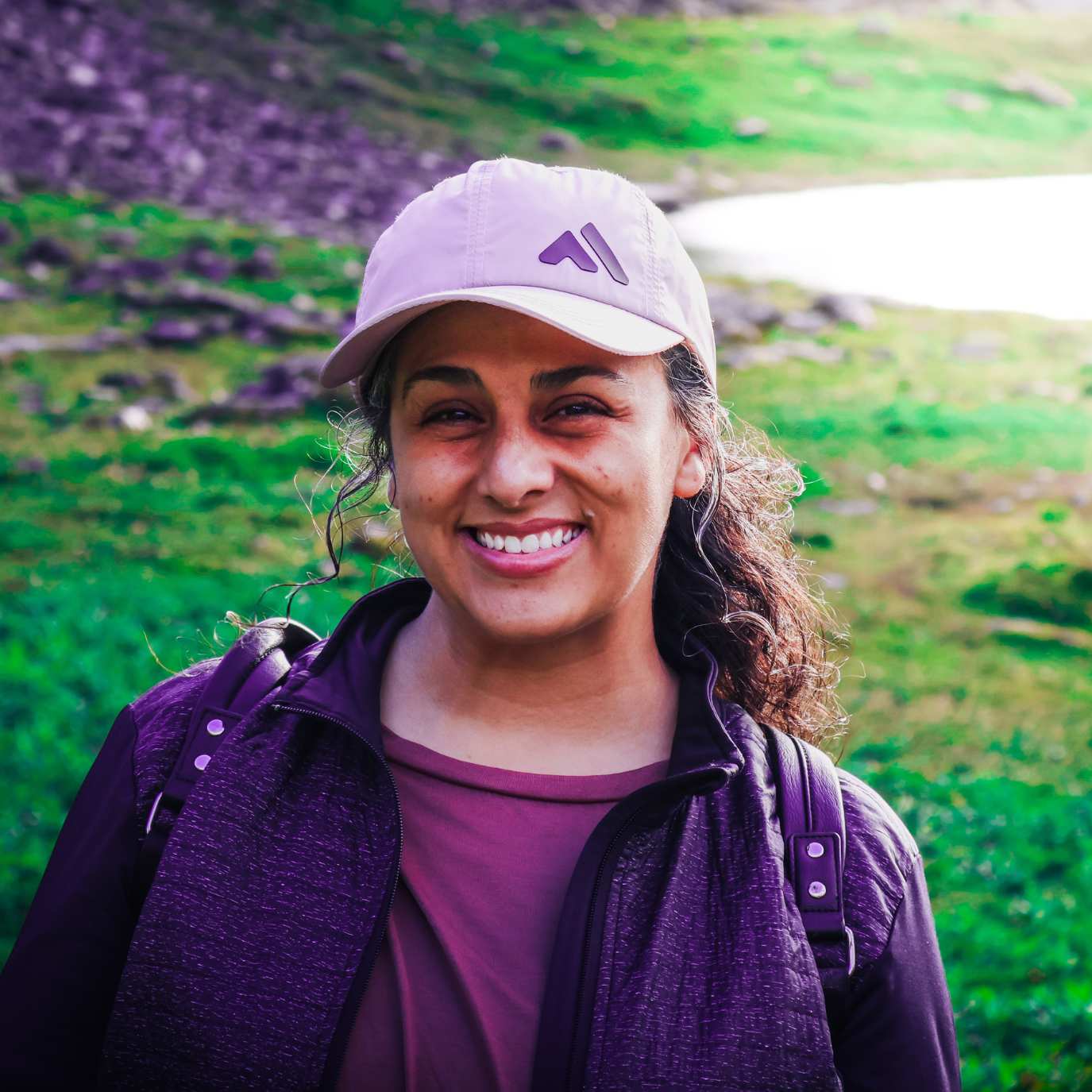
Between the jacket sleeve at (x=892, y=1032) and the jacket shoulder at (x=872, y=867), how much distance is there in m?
0.03

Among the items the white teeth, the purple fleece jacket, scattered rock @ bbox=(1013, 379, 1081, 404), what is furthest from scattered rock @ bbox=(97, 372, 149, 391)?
the white teeth

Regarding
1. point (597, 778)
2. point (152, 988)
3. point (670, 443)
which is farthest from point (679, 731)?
point (152, 988)

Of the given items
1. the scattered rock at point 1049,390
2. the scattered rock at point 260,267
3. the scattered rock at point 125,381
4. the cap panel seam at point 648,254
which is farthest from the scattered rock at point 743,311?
the cap panel seam at point 648,254

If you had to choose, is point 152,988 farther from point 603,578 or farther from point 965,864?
point 965,864

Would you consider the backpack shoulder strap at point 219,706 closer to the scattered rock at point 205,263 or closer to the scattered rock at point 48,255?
the scattered rock at point 205,263

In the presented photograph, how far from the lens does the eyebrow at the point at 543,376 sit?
193 centimetres

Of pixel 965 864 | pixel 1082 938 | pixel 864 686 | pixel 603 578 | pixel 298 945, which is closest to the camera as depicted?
pixel 298 945

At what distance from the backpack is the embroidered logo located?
0.80m

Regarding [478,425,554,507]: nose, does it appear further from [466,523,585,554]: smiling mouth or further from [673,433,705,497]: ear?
[673,433,705,497]: ear

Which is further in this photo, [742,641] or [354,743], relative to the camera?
[742,641]

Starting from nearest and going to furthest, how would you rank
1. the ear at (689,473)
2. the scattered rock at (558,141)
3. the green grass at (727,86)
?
the ear at (689,473)
the green grass at (727,86)
the scattered rock at (558,141)

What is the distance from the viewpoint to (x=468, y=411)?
197 cm

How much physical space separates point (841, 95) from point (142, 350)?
19.4 ft

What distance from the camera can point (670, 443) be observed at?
209cm
